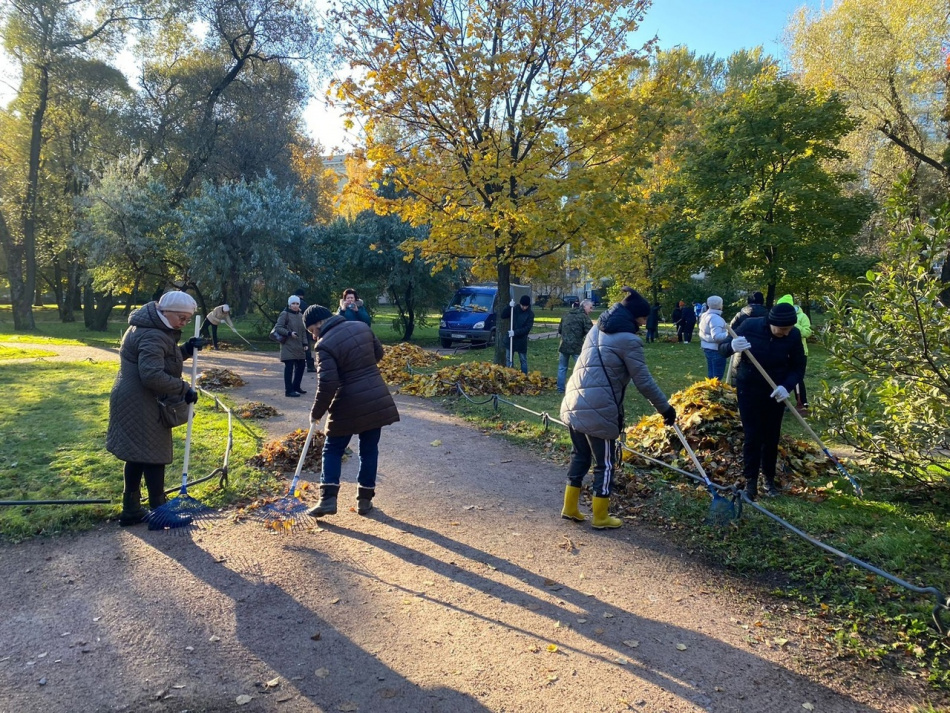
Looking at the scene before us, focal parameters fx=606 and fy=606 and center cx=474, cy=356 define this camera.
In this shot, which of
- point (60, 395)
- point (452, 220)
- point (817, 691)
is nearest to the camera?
point (817, 691)

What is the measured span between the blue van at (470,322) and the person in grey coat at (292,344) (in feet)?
34.3

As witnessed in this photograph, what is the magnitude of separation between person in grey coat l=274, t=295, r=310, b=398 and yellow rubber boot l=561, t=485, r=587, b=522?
6.74 meters

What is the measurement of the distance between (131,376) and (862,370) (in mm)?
5891

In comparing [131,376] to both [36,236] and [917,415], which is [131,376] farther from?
[36,236]

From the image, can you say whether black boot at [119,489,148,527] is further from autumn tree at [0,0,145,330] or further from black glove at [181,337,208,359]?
autumn tree at [0,0,145,330]

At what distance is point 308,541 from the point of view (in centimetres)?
490

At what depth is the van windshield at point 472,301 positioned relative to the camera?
2211cm

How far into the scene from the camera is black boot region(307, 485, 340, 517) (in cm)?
518

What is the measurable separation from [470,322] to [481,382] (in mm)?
10078

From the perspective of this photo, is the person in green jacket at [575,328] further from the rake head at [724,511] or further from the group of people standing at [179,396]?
the group of people standing at [179,396]

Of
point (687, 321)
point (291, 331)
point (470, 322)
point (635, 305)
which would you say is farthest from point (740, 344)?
point (687, 321)

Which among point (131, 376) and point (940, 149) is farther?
point (940, 149)

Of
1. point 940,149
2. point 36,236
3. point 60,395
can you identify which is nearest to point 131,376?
point 60,395

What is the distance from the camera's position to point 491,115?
1260 cm
